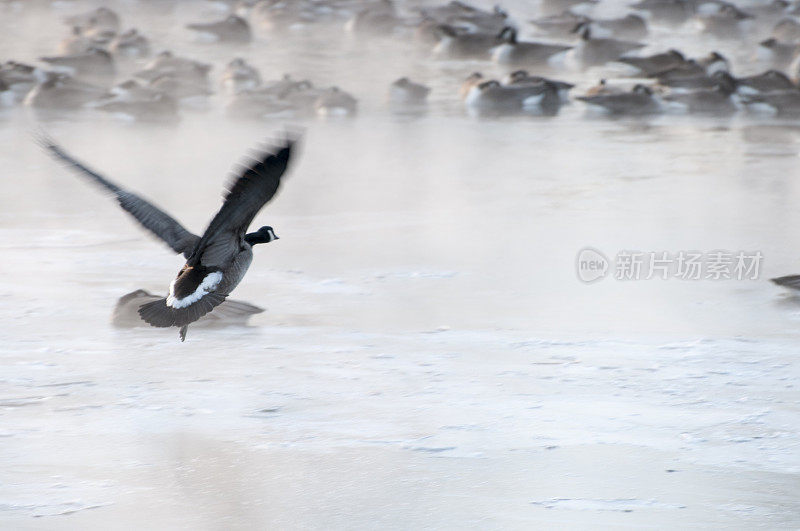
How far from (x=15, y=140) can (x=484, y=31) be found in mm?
13191

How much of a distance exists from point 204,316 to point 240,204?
9.13ft

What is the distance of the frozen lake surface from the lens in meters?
5.64

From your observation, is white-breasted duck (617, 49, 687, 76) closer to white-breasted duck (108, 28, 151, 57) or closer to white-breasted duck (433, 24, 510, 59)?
white-breasted duck (433, 24, 510, 59)

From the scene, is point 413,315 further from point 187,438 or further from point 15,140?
point 15,140

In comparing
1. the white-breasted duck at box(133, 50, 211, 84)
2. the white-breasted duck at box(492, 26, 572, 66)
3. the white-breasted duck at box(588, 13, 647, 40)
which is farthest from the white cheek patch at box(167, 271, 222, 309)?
the white-breasted duck at box(588, 13, 647, 40)

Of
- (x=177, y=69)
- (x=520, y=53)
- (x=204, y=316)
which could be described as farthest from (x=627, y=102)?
(x=204, y=316)

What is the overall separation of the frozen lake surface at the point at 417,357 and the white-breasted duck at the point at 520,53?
9188mm

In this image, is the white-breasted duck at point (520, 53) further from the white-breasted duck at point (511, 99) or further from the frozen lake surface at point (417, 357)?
the frozen lake surface at point (417, 357)

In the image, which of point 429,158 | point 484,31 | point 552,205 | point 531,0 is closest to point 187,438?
point 552,205

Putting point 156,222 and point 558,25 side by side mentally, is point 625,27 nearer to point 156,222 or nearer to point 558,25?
point 558,25

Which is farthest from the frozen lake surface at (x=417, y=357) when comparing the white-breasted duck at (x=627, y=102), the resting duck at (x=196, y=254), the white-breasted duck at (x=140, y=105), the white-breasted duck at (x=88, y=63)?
the white-breasted duck at (x=88, y=63)

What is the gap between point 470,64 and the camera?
76.4 ft

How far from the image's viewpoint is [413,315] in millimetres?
8305

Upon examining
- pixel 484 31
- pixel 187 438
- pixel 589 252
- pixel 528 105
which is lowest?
pixel 187 438
